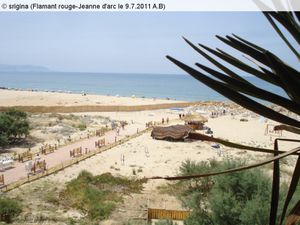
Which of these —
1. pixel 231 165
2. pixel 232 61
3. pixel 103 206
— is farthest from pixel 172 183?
pixel 232 61

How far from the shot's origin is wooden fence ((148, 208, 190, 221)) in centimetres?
→ 1162

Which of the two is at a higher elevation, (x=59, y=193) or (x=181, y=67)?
(x=181, y=67)

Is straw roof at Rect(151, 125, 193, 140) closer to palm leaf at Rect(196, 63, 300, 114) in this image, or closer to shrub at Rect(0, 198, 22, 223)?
shrub at Rect(0, 198, 22, 223)

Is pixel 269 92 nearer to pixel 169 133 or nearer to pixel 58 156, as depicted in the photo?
pixel 58 156

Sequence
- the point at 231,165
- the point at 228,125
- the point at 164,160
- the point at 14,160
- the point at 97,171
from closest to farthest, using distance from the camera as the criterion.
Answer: the point at 231,165 < the point at 97,171 < the point at 14,160 < the point at 164,160 < the point at 228,125

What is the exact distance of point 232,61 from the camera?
3.03 feet

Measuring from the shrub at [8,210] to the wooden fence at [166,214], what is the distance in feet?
14.6

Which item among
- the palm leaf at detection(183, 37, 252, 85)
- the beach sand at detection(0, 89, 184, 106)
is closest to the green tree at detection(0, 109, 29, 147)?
the palm leaf at detection(183, 37, 252, 85)

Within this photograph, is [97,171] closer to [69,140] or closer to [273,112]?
[69,140]

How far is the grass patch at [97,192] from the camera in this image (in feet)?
40.3

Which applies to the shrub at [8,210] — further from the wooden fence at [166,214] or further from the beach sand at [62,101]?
the beach sand at [62,101]

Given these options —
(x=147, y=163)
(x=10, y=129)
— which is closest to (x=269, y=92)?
(x=147, y=163)

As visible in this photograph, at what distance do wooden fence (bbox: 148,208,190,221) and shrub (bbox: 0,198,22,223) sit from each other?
4.44m

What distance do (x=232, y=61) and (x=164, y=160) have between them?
68.5ft
